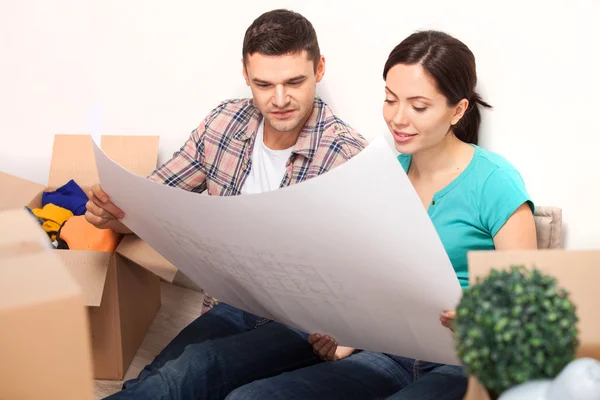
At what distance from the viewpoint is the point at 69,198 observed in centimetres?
193

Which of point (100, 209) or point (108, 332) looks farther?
point (108, 332)

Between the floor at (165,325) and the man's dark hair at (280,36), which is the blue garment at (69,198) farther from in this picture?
the man's dark hair at (280,36)

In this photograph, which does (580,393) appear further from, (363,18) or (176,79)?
(176,79)

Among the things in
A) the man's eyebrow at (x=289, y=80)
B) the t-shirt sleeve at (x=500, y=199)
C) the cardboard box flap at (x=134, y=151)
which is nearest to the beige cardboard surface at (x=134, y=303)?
the cardboard box flap at (x=134, y=151)

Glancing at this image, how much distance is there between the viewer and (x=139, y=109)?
213 centimetres

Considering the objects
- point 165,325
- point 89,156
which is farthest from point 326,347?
point 89,156

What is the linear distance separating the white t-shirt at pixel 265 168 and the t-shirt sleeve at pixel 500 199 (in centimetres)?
47

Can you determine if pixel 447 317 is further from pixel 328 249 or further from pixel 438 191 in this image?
pixel 438 191

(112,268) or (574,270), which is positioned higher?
(574,270)

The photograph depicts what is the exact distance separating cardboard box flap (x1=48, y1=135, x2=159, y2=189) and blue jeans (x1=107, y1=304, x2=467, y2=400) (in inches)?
26.5

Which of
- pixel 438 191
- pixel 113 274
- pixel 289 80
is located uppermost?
pixel 289 80

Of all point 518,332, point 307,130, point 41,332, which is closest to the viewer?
point 518,332

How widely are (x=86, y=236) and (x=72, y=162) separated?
1.22 feet

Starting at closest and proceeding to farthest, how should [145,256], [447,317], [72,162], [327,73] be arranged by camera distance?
[447,317], [145,256], [327,73], [72,162]
